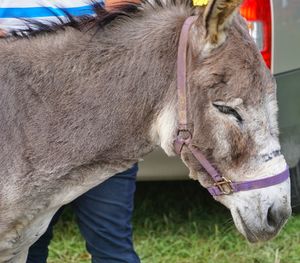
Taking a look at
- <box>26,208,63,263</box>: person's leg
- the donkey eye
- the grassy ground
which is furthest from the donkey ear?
the grassy ground

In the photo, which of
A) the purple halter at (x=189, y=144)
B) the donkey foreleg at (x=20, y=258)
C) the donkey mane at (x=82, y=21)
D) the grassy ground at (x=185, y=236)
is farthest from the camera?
the grassy ground at (x=185, y=236)

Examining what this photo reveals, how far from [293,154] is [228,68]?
7.00 feet

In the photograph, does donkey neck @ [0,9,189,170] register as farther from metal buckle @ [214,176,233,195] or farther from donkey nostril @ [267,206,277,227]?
donkey nostril @ [267,206,277,227]

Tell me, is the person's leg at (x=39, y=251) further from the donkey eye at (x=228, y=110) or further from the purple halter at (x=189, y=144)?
the donkey eye at (x=228, y=110)

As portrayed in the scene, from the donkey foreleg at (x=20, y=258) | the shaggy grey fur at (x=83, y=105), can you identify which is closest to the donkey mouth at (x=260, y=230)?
the shaggy grey fur at (x=83, y=105)

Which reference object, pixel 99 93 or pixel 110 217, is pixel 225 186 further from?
pixel 110 217

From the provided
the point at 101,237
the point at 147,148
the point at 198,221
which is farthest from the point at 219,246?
the point at 147,148

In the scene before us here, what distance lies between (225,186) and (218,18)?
0.69 metres

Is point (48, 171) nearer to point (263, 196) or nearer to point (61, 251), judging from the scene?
point (263, 196)

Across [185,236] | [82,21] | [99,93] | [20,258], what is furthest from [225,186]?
[185,236]

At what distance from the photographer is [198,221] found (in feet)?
20.4

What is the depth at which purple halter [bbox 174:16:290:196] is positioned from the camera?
11.3 feet

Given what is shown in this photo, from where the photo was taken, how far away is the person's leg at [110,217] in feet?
13.5

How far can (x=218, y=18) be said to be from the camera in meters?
3.36
